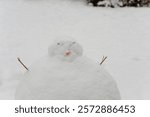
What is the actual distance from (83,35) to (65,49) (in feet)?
14.2

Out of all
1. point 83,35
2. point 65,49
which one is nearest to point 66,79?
point 65,49

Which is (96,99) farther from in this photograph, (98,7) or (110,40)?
(98,7)

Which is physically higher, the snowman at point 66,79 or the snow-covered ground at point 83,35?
the snowman at point 66,79

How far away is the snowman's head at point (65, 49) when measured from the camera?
3.21 meters

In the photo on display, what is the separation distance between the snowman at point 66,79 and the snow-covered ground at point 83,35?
151 centimetres

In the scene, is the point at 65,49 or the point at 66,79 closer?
the point at 66,79

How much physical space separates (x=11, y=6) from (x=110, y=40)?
3.42 metres

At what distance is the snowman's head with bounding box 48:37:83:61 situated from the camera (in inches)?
127

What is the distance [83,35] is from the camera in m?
7.54

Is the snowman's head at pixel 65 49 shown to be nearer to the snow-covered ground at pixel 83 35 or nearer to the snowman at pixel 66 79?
the snowman at pixel 66 79

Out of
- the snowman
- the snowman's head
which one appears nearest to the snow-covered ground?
the snowman

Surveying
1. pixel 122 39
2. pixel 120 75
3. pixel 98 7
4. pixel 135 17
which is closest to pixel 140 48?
pixel 122 39

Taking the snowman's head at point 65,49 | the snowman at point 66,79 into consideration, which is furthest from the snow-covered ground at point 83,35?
the snowman's head at point 65,49

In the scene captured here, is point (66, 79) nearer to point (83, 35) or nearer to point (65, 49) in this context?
point (65, 49)
